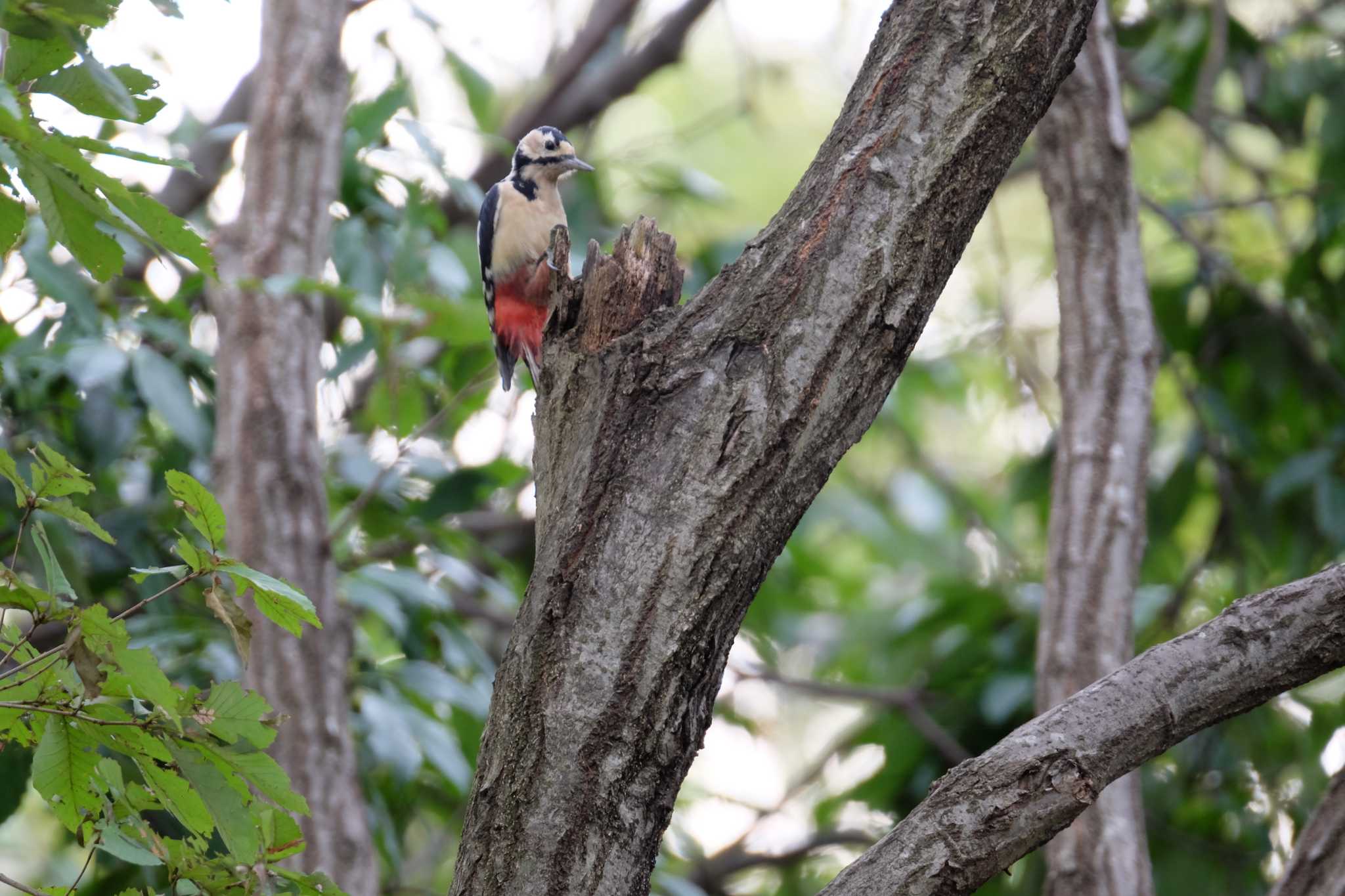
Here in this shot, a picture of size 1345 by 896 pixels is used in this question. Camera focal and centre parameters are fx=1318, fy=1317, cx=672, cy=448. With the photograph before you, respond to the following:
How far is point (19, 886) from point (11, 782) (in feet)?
5.74

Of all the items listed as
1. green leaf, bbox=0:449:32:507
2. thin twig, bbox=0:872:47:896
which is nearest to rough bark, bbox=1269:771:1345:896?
thin twig, bbox=0:872:47:896

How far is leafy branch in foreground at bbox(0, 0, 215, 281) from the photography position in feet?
5.04

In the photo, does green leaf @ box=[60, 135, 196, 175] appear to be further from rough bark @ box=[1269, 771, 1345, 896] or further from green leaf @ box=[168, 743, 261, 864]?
rough bark @ box=[1269, 771, 1345, 896]

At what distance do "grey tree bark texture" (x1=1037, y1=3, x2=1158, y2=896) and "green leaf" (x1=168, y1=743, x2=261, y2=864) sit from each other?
201cm

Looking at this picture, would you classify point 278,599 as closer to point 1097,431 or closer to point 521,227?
point 1097,431

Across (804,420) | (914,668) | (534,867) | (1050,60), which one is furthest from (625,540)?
(914,668)

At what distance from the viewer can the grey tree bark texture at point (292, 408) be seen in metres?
3.73

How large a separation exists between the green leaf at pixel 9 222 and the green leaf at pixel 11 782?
186cm

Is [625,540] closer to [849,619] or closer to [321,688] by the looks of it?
[321,688]

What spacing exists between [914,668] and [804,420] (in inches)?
142

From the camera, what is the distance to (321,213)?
4242mm

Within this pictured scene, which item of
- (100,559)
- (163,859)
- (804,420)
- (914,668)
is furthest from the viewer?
(914,668)

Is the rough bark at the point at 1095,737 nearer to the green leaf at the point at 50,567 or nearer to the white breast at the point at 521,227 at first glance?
the green leaf at the point at 50,567

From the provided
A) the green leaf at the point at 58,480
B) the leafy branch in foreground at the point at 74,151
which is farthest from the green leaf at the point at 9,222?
the green leaf at the point at 58,480
